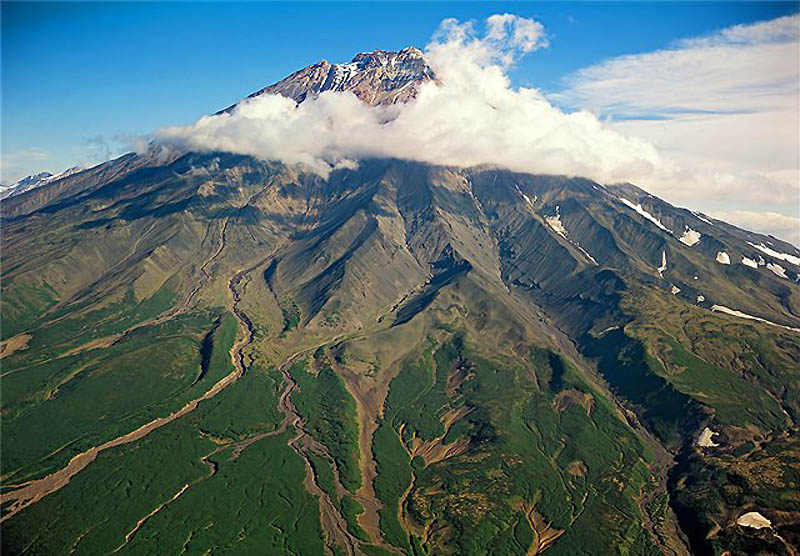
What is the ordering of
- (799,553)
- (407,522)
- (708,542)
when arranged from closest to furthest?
(799,553)
(708,542)
(407,522)

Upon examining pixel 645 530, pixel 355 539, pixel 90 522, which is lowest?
pixel 645 530

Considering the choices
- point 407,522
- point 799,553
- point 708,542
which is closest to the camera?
point 799,553

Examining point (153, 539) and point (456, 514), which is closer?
point (153, 539)

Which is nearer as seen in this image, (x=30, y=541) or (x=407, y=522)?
(x=30, y=541)

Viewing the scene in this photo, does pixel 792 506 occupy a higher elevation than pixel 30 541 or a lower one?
lower

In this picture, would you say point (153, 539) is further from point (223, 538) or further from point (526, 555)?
point (526, 555)

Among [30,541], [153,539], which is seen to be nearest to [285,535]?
[153,539]

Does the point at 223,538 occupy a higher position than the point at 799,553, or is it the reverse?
the point at 223,538

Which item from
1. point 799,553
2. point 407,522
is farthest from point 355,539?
point 799,553

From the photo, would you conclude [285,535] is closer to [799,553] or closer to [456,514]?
[456,514]
